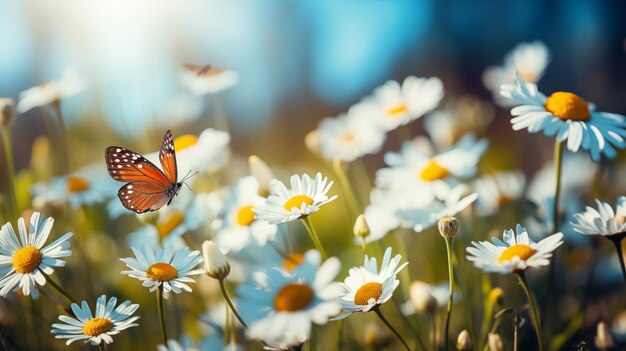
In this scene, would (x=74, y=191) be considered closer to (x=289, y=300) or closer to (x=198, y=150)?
(x=198, y=150)

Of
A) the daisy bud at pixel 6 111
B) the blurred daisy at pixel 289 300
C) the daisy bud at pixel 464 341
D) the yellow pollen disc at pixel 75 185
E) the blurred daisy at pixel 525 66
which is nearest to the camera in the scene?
the blurred daisy at pixel 289 300

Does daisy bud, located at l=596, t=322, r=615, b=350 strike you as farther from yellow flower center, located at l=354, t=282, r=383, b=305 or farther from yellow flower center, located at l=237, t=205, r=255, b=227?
yellow flower center, located at l=237, t=205, r=255, b=227

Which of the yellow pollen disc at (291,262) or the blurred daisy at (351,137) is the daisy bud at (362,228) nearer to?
the yellow pollen disc at (291,262)

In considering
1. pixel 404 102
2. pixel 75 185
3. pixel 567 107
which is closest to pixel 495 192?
pixel 404 102

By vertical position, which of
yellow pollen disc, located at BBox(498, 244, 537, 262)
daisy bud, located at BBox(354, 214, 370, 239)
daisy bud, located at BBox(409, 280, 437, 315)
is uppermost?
daisy bud, located at BBox(354, 214, 370, 239)

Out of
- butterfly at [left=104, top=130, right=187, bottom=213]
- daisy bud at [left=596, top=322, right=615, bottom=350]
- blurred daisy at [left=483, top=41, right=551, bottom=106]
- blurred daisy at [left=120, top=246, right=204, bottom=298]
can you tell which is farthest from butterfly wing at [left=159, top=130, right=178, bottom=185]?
blurred daisy at [left=483, top=41, right=551, bottom=106]

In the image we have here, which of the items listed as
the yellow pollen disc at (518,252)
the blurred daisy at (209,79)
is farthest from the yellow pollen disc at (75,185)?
the yellow pollen disc at (518,252)

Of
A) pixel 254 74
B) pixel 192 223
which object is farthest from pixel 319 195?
pixel 254 74
